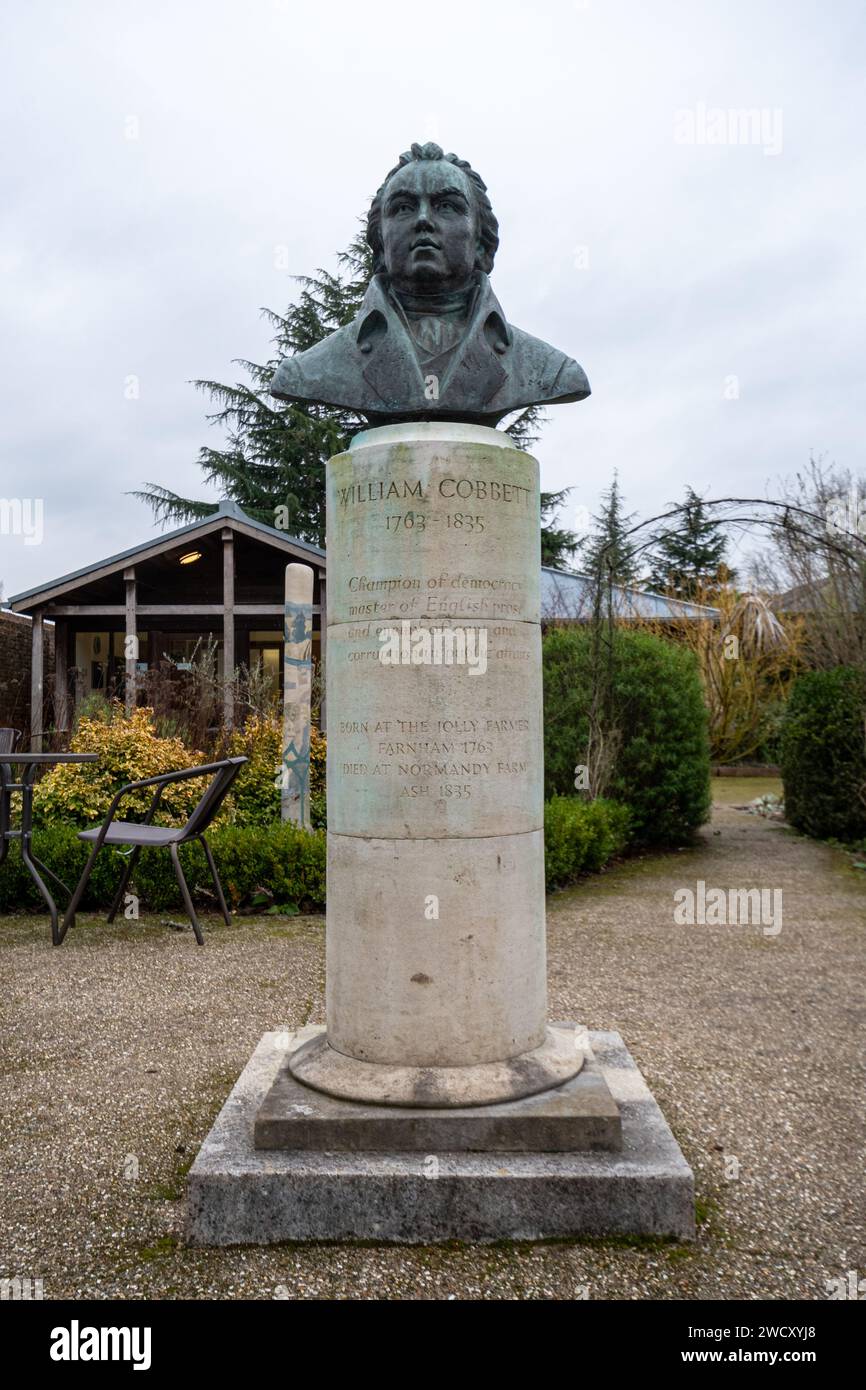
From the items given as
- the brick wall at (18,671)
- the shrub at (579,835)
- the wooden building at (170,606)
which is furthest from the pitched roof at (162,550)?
the shrub at (579,835)

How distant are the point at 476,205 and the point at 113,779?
6.12 metres

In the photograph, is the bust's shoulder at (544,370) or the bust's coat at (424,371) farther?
the bust's shoulder at (544,370)

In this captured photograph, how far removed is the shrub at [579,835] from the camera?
795 cm

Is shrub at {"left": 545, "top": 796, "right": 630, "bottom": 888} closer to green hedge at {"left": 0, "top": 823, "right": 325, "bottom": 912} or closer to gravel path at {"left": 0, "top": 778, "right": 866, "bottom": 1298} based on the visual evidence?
gravel path at {"left": 0, "top": 778, "right": 866, "bottom": 1298}

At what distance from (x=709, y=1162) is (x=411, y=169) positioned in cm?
353

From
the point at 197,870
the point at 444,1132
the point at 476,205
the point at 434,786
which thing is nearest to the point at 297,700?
the point at 197,870

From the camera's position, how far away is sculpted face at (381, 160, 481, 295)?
336 cm

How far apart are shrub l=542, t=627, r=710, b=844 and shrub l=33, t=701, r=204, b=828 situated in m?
3.79

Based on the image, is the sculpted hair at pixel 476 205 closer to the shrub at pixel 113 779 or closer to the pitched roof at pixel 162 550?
the shrub at pixel 113 779

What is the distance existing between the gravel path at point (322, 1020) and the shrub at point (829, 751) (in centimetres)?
363

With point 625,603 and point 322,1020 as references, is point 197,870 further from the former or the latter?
point 625,603

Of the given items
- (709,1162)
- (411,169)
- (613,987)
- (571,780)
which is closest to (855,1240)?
(709,1162)

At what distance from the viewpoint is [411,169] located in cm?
341

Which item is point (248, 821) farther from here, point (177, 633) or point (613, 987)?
point (177, 633)
